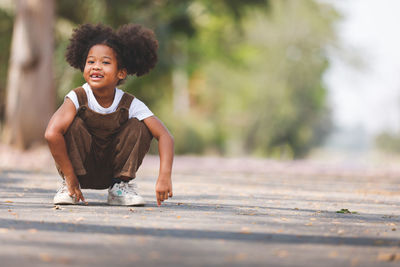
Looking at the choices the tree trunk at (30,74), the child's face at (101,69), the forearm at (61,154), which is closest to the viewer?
the forearm at (61,154)

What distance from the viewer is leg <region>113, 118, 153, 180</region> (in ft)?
15.7

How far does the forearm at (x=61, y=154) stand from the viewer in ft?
15.1

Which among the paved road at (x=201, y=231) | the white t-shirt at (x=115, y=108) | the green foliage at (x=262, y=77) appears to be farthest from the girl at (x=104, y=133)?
the green foliage at (x=262, y=77)

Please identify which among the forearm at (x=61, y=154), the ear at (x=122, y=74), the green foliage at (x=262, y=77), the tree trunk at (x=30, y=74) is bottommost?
the forearm at (x=61, y=154)

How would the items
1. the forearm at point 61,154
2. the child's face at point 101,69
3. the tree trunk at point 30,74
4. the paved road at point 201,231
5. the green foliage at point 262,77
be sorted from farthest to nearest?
the green foliage at point 262,77, the tree trunk at point 30,74, the child's face at point 101,69, the forearm at point 61,154, the paved road at point 201,231

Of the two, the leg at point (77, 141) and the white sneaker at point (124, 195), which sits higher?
the leg at point (77, 141)

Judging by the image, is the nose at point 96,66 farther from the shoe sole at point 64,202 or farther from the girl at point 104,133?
the shoe sole at point 64,202

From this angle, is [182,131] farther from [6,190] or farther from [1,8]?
[6,190]

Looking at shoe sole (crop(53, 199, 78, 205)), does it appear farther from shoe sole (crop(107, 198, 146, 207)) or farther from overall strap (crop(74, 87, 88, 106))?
overall strap (crop(74, 87, 88, 106))

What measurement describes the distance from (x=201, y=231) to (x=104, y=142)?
1.64 m

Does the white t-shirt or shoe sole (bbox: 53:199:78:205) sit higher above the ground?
the white t-shirt

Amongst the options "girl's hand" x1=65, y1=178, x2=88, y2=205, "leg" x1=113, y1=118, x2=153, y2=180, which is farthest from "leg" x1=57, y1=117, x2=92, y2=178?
"leg" x1=113, y1=118, x2=153, y2=180

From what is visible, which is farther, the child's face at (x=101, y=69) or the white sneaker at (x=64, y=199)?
the child's face at (x=101, y=69)

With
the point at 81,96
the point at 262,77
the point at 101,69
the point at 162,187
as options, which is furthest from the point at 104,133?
the point at 262,77
